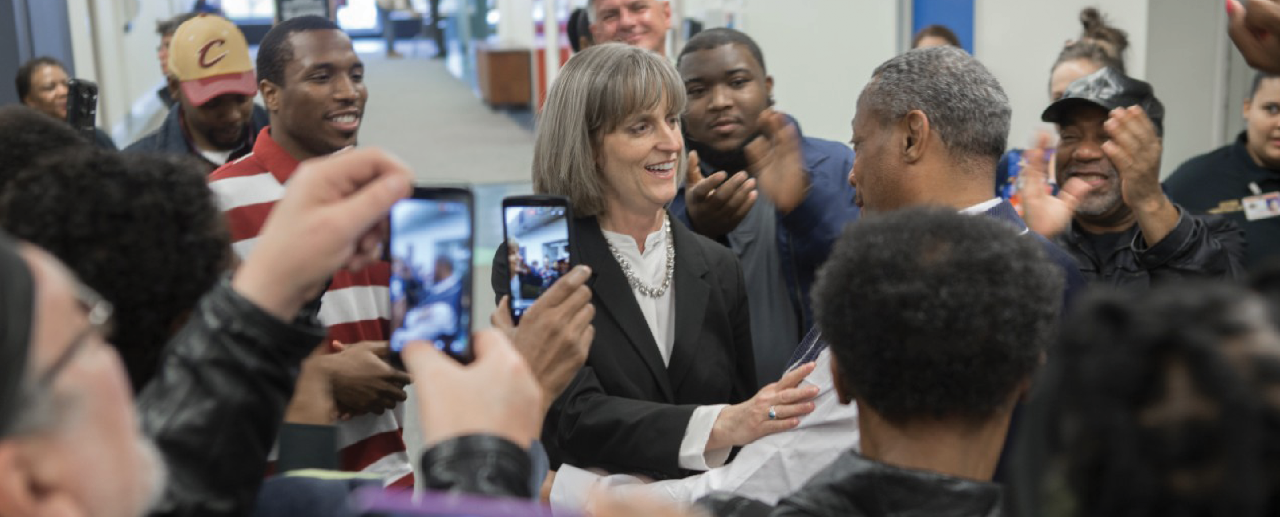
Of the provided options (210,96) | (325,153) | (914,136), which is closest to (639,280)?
(914,136)

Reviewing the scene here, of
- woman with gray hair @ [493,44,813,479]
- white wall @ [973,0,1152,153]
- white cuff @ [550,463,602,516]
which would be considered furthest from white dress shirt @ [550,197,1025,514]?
white wall @ [973,0,1152,153]

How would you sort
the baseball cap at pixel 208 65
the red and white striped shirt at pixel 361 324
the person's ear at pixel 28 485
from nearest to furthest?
the person's ear at pixel 28 485 → the red and white striped shirt at pixel 361 324 → the baseball cap at pixel 208 65

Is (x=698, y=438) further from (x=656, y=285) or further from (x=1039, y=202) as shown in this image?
(x=1039, y=202)

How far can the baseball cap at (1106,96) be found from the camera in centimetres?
309

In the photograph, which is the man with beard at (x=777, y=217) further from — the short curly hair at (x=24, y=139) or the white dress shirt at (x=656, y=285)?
the short curly hair at (x=24, y=139)

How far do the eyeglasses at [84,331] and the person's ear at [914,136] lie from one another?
1.60 metres

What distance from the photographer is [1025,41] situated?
579cm

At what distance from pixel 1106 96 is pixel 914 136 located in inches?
45.3

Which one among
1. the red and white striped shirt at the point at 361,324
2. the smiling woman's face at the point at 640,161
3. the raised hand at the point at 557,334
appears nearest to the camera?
the raised hand at the point at 557,334

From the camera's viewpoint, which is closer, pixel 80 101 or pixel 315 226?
pixel 315 226

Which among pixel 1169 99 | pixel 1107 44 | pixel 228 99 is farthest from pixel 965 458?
pixel 1169 99

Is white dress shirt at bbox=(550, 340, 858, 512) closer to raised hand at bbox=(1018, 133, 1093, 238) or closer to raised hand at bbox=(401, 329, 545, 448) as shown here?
raised hand at bbox=(401, 329, 545, 448)

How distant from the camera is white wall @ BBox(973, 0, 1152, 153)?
18.3ft

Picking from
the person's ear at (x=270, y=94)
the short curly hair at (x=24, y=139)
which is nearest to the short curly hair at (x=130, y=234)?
the short curly hair at (x=24, y=139)
